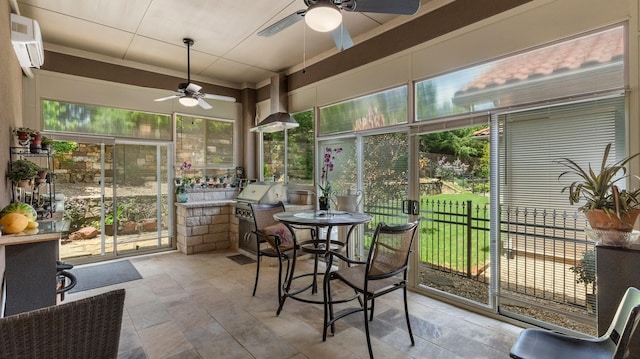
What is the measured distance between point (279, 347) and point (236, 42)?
3.79 m

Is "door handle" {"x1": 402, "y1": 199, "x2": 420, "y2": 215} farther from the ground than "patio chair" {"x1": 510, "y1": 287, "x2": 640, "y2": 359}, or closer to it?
farther from the ground

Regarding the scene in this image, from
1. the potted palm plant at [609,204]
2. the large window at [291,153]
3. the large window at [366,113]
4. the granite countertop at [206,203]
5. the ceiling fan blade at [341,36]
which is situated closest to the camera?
the potted palm plant at [609,204]

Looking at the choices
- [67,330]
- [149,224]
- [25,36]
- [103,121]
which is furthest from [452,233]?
[103,121]

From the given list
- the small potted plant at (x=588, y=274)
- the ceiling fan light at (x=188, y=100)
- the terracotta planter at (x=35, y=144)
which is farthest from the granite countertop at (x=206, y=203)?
the small potted plant at (x=588, y=274)

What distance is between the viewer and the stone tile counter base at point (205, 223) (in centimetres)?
521

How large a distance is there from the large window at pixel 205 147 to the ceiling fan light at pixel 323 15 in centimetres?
422

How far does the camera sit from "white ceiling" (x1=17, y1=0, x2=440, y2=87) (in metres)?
Result: 3.36

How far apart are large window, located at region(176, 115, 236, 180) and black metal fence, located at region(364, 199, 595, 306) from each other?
158 inches

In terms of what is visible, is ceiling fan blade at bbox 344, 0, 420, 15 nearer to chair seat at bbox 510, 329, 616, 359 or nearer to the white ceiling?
the white ceiling

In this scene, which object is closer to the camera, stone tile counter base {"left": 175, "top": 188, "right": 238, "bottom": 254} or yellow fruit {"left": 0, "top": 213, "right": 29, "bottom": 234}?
yellow fruit {"left": 0, "top": 213, "right": 29, "bottom": 234}

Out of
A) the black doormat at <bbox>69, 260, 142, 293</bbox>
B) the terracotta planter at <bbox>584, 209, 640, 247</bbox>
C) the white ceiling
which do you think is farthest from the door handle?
the black doormat at <bbox>69, 260, 142, 293</bbox>

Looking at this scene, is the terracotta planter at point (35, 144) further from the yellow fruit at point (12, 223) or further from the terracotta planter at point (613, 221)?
the terracotta planter at point (613, 221)

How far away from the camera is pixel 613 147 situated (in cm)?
225

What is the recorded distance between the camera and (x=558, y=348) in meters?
1.54
